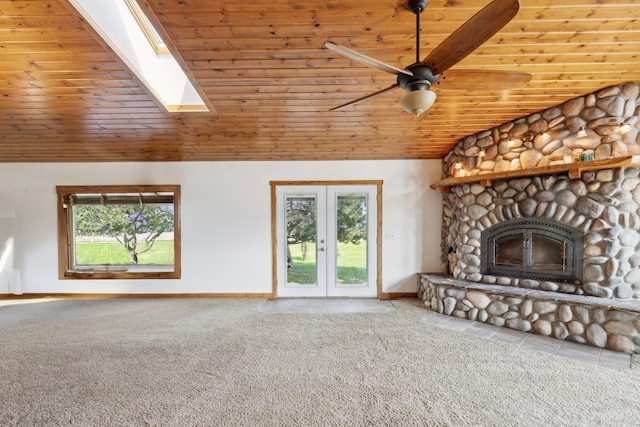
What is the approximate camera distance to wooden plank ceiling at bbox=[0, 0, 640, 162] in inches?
85.7

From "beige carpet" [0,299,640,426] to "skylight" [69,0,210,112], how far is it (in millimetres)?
2779

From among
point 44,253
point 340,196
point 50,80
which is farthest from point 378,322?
point 44,253

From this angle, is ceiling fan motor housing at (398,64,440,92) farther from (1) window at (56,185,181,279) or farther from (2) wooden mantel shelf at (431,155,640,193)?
(1) window at (56,185,181,279)

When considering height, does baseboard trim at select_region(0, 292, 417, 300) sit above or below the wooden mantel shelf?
below

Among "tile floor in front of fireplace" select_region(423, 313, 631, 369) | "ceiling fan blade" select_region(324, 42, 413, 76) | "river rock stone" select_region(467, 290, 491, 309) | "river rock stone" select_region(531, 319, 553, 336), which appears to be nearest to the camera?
"ceiling fan blade" select_region(324, 42, 413, 76)

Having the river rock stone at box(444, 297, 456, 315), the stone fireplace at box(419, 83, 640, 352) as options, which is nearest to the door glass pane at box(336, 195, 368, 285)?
the stone fireplace at box(419, 83, 640, 352)

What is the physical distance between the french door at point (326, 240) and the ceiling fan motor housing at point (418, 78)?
9.97 ft

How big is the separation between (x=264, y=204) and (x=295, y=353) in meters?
2.68

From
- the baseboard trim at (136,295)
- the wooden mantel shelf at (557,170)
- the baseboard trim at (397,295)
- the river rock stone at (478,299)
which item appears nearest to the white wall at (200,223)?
the baseboard trim at (136,295)

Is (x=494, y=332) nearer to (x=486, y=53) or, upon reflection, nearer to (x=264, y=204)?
(x=486, y=53)

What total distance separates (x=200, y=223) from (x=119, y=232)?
1.68 metres

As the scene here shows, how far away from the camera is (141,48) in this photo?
2871 mm

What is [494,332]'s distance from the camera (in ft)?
10.9

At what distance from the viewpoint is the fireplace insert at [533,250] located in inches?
132
